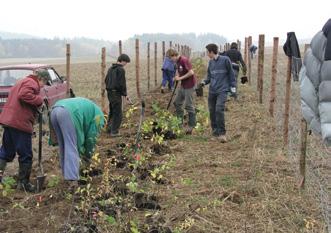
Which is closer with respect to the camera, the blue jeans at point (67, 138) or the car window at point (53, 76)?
the blue jeans at point (67, 138)

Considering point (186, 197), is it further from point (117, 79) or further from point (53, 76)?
point (53, 76)

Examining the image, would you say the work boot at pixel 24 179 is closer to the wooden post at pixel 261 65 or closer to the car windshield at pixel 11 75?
the car windshield at pixel 11 75

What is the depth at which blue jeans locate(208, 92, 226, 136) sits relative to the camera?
27.0 feet

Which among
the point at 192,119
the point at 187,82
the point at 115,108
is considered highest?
the point at 187,82

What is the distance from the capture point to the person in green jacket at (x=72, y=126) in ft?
A: 17.0

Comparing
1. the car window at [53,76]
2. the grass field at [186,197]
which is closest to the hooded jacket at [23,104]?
the grass field at [186,197]

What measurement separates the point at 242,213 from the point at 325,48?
2.31 m

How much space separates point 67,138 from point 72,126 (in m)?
0.14

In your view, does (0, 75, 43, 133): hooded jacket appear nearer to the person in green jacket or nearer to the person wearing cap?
the person in green jacket

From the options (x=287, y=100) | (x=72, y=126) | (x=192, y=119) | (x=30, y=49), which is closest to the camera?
(x=72, y=126)

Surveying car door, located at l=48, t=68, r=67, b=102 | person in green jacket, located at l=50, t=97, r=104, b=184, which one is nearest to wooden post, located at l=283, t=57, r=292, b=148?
person in green jacket, located at l=50, t=97, r=104, b=184

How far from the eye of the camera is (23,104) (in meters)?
5.85

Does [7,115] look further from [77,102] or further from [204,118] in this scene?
[204,118]

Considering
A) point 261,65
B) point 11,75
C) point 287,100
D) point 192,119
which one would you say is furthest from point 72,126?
point 261,65
